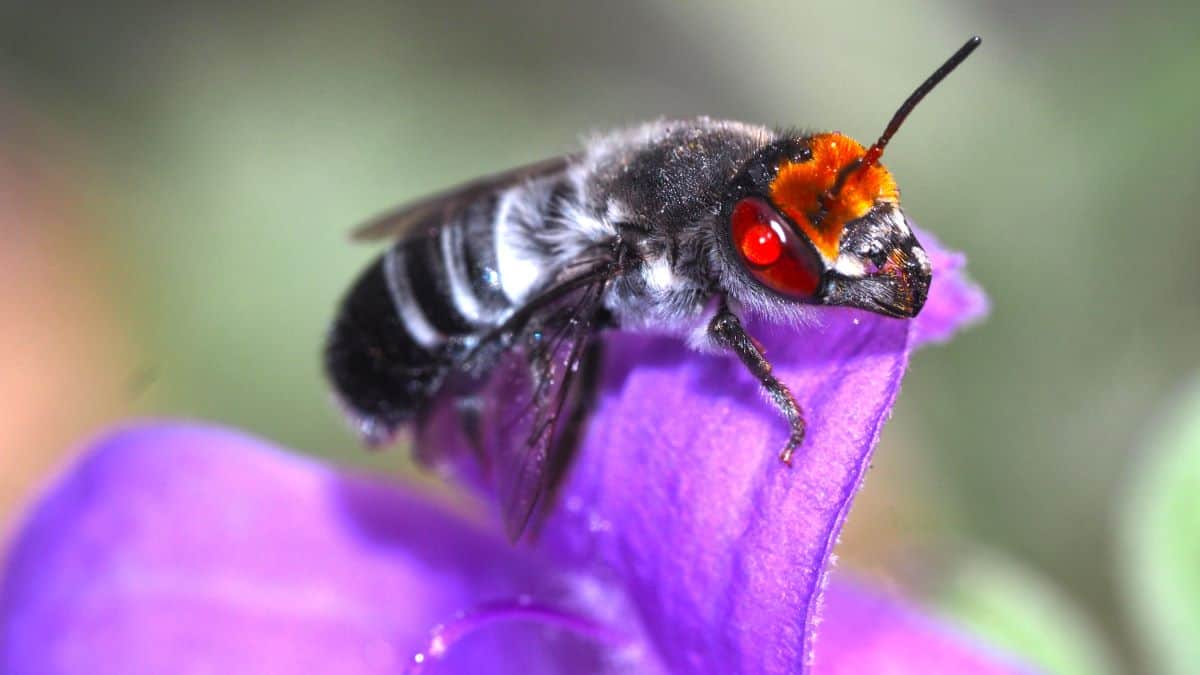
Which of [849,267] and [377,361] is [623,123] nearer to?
[377,361]

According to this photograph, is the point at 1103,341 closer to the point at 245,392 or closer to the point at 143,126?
the point at 245,392

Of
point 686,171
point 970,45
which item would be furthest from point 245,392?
point 970,45

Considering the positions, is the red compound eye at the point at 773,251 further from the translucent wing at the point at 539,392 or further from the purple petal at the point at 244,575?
the purple petal at the point at 244,575

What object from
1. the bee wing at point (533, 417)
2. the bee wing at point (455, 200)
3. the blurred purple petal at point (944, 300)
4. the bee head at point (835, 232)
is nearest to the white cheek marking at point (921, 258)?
the bee head at point (835, 232)

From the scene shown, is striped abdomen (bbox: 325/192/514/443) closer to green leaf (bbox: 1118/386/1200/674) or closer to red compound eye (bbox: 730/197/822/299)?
red compound eye (bbox: 730/197/822/299)

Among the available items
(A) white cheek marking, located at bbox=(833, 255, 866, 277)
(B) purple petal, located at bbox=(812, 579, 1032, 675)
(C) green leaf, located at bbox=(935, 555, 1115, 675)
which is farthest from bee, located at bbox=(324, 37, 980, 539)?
(C) green leaf, located at bbox=(935, 555, 1115, 675)

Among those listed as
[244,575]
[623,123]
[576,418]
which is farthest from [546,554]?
[623,123]
